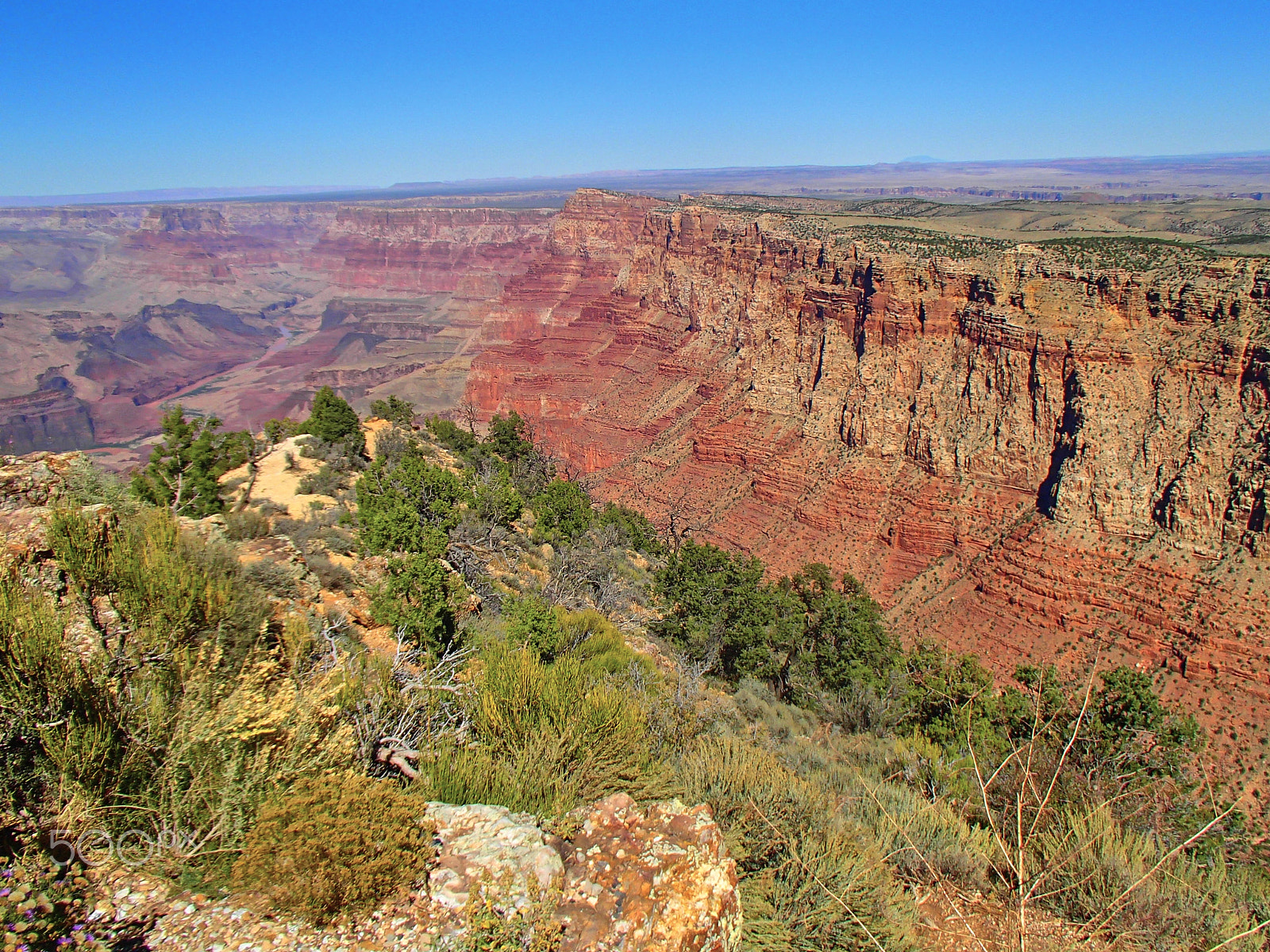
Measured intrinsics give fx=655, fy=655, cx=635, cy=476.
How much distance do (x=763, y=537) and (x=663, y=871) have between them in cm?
3279

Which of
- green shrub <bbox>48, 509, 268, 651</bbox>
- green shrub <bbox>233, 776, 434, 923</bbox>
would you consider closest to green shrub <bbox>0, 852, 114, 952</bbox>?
green shrub <bbox>233, 776, 434, 923</bbox>

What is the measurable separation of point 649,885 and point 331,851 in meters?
2.32

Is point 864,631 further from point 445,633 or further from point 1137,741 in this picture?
point 445,633

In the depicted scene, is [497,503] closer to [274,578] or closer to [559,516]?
[559,516]

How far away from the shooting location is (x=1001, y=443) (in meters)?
32.5

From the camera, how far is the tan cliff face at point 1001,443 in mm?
25562

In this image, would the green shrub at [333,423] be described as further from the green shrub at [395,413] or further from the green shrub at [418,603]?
the green shrub at [418,603]

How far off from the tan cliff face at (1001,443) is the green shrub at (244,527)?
2639 cm

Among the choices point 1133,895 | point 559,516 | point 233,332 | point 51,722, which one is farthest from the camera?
point 233,332

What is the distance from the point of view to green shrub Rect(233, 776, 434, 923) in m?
4.49

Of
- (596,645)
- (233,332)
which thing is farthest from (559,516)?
(233,332)

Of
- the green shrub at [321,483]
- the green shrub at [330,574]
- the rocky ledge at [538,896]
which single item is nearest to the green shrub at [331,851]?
the rocky ledge at [538,896]

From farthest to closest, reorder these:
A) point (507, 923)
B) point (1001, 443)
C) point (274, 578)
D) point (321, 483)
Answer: point (1001, 443)
point (321, 483)
point (274, 578)
point (507, 923)

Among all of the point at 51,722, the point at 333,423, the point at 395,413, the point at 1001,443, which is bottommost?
the point at 1001,443
